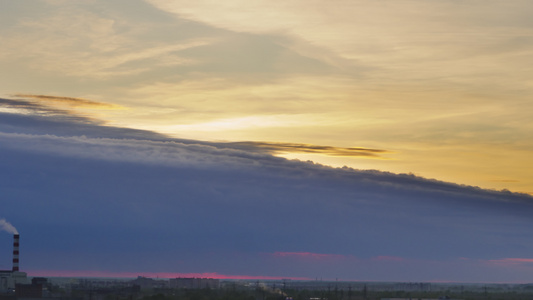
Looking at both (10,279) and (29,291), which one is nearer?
(29,291)

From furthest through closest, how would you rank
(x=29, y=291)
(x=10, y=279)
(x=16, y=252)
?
(x=16, y=252) < (x=10, y=279) < (x=29, y=291)

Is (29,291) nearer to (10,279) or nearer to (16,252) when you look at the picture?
(10,279)

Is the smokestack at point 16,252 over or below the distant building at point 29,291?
over

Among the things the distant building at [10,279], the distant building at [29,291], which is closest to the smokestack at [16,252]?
the distant building at [10,279]

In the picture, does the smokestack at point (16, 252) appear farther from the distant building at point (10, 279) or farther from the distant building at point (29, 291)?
the distant building at point (29, 291)

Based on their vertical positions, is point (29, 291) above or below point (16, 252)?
below

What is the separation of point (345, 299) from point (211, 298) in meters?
36.4

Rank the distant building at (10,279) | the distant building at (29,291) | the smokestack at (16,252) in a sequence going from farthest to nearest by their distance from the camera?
the smokestack at (16,252) < the distant building at (10,279) < the distant building at (29,291)

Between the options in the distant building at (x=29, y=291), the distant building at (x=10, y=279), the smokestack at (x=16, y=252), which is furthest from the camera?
the smokestack at (x=16, y=252)


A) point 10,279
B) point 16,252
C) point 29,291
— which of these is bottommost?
point 29,291

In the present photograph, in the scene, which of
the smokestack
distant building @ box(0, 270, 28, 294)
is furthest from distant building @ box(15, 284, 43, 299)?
the smokestack

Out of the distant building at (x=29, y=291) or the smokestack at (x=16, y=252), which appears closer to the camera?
the distant building at (x=29, y=291)

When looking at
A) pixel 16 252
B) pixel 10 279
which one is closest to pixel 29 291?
pixel 10 279

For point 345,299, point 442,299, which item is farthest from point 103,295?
point 442,299
